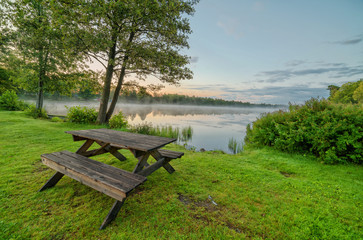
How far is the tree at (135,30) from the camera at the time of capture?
23.2ft

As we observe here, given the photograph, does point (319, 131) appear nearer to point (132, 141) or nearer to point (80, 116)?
point (132, 141)

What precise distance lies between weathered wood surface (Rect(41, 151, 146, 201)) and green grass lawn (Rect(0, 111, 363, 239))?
0.52 meters

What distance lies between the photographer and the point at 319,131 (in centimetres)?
489

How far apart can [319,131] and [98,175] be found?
21.3 ft

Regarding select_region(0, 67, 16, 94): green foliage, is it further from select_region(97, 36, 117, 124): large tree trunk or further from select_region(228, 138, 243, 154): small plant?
select_region(228, 138, 243, 154): small plant

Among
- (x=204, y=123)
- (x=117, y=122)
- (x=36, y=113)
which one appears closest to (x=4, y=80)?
(x=36, y=113)

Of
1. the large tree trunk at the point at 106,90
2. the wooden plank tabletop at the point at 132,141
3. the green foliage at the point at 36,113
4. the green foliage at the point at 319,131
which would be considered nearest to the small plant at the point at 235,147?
the green foliage at the point at 319,131

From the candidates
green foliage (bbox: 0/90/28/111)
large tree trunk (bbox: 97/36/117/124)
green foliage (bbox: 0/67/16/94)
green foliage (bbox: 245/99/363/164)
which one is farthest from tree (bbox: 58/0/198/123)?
green foliage (bbox: 0/67/16/94)

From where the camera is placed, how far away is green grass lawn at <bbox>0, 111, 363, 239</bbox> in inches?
76.7

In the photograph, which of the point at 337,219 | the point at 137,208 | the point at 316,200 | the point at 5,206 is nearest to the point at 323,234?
the point at 337,219

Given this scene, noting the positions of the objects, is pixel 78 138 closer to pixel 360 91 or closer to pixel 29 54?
pixel 29 54

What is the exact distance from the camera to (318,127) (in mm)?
A: 5082

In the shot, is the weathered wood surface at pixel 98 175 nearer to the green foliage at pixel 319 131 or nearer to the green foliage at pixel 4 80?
the green foliage at pixel 319 131

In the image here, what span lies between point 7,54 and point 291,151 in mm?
28311
